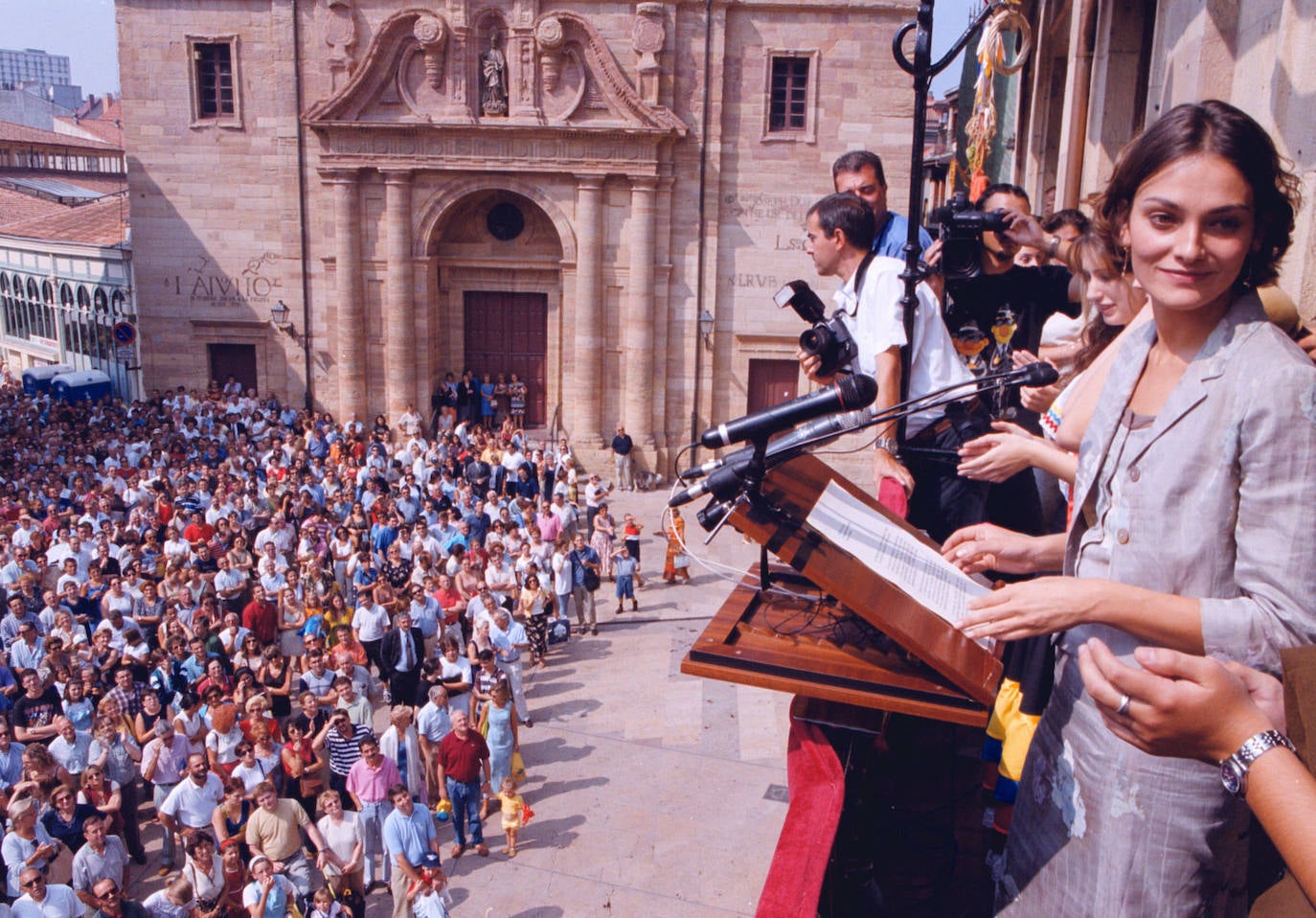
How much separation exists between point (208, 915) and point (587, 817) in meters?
3.75

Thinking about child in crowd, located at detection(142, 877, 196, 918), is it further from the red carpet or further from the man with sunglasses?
the red carpet

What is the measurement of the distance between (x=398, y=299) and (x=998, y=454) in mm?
21008

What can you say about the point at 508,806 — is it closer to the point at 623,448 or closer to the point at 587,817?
the point at 587,817

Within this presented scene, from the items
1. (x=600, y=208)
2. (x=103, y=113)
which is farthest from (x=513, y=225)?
(x=103, y=113)

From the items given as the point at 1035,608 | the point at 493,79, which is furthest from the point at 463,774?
the point at 493,79

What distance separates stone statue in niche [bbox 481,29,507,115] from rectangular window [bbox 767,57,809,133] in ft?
19.3

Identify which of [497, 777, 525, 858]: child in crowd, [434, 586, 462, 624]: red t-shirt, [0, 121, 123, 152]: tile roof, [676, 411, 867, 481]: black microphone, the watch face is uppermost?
[0, 121, 123, 152]: tile roof

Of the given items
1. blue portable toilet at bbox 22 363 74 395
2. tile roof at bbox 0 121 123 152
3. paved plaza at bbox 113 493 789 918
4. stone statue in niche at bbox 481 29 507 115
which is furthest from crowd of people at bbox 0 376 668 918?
Answer: tile roof at bbox 0 121 123 152

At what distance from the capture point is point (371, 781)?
342 inches

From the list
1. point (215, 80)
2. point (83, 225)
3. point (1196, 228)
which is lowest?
point (1196, 228)

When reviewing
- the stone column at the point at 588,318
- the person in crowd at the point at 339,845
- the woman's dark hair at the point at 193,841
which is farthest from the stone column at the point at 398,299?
the woman's dark hair at the point at 193,841

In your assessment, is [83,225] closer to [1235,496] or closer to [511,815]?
[511,815]

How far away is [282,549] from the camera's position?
1433cm

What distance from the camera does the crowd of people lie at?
8.05m
